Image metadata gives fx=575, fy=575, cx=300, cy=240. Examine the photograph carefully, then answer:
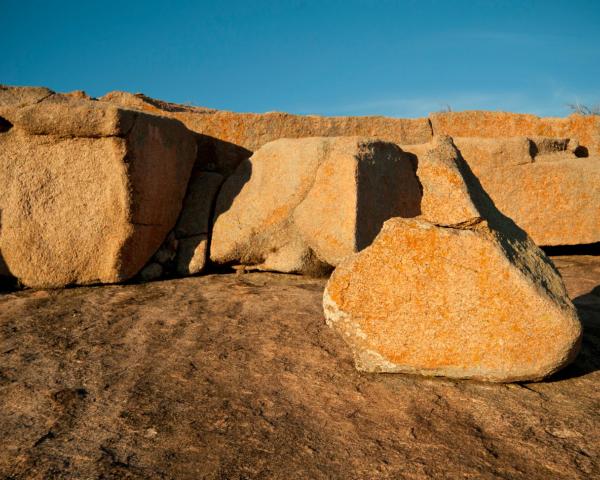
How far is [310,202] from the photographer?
13.3 ft

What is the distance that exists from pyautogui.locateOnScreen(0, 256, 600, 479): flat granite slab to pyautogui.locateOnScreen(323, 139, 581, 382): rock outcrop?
4.4 inches

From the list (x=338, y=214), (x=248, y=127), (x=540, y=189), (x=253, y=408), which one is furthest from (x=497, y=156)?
(x=253, y=408)

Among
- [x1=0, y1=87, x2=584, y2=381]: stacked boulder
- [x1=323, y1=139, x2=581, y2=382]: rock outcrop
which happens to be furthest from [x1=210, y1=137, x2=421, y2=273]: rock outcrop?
[x1=323, y1=139, x2=581, y2=382]: rock outcrop

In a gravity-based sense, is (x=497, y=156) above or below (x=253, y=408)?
above

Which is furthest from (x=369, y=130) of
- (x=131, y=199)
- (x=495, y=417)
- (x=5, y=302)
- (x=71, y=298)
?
(x=495, y=417)

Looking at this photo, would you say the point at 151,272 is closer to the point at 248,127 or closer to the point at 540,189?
the point at 248,127

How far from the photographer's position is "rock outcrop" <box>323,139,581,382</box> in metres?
2.14

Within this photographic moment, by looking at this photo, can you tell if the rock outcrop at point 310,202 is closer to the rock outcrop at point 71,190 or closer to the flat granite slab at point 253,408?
the rock outcrop at point 71,190

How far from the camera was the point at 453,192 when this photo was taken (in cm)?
227

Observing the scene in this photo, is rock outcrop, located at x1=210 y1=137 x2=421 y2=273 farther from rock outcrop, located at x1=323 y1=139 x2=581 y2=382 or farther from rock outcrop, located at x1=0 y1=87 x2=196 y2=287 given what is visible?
rock outcrop, located at x1=323 y1=139 x2=581 y2=382

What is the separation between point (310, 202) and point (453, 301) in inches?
78.7

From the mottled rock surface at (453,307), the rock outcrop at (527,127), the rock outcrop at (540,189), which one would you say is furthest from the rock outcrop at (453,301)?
the rock outcrop at (527,127)

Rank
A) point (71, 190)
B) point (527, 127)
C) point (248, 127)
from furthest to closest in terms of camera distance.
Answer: point (527, 127) < point (248, 127) < point (71, 190)

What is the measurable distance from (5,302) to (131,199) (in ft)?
3.29
